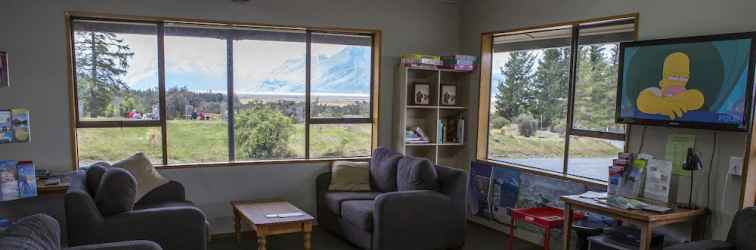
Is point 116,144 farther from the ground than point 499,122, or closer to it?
closer to it

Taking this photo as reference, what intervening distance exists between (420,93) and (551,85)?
1.35 metres

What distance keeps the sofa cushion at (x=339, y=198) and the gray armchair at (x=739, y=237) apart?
2474 millimetres

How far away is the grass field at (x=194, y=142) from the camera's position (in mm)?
4262

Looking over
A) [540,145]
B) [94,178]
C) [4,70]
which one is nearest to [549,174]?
[540,145]

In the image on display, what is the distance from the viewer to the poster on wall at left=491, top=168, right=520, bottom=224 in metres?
4.66

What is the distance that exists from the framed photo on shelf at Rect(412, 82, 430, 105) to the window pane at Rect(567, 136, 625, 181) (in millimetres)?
1575

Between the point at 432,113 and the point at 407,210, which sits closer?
the point at 407,210

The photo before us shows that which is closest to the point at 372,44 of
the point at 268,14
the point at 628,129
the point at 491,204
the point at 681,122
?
the point at 268,14

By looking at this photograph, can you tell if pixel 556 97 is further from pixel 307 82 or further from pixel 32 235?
pixel 32 235

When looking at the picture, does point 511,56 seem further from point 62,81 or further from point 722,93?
point 62,81

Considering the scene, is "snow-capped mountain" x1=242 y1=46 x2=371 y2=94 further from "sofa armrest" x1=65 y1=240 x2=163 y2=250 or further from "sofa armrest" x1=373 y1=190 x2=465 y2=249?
"sofa armrest" x1=65 y1=240 x2=163 y2=250

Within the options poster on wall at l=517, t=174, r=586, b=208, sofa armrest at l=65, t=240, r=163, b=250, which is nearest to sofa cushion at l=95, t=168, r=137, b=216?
sofa armrest at l=65, t=240, r=163, b=250

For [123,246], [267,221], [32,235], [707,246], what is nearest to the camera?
[32,235]

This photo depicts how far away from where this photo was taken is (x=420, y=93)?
5.18 meters
